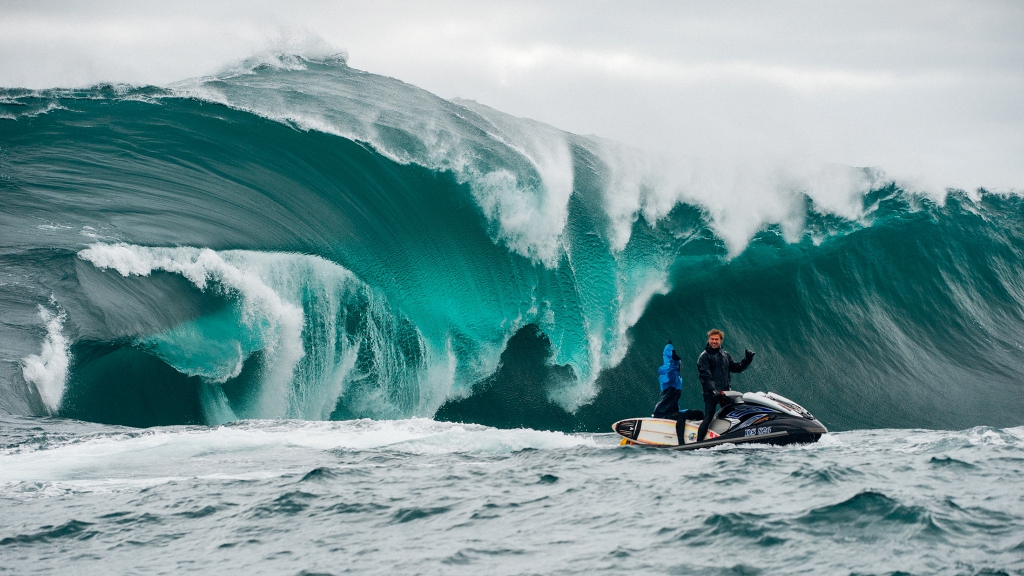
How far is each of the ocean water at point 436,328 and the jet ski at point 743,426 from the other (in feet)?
0.72

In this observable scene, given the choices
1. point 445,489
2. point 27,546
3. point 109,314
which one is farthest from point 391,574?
point 109,314

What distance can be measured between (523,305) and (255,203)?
5384mm

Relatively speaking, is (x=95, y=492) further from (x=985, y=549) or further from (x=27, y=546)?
(x=985, y=549)

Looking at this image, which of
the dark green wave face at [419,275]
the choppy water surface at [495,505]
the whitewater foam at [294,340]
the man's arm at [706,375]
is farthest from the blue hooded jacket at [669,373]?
the whitewater foam at [294,340]

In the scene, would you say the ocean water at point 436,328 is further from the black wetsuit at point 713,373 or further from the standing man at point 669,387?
the standing man at point 669,387

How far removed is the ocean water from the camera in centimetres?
669

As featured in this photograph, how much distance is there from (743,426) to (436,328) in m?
6.62

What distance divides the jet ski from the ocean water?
0.22 m

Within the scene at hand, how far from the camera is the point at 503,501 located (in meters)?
7.09

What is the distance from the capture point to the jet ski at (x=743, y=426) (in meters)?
9.38

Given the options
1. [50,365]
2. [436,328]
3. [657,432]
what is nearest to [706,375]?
[657,432]

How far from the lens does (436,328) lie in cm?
1456

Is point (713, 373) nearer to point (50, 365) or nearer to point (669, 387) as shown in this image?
point (669, 387)

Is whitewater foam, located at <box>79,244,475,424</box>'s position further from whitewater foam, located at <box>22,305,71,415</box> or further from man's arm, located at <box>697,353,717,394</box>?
man's arm, located at <box>697,353,717,394</box>
